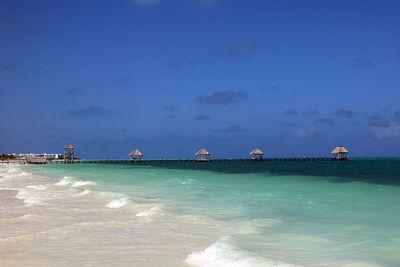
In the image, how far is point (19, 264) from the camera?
16.4 feet

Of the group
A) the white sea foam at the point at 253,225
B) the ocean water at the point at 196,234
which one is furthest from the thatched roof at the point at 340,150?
the white sea foam at the point at 253,225

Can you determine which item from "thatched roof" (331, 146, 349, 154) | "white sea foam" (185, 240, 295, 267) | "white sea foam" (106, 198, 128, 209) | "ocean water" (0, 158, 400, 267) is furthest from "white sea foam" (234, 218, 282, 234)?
"thatched roof" (331, 146, 349, 154)

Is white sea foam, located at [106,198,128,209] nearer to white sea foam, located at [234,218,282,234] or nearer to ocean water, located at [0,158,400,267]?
ocean water, located at [0,158,400,267]

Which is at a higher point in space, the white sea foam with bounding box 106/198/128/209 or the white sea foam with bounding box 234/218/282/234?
the white sea foam with bounding box 106/198/128/209

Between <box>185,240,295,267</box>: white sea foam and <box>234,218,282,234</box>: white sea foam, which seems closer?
<box>185,240,295,267</box>: white sea foam

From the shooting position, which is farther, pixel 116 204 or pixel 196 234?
pixel 116 204

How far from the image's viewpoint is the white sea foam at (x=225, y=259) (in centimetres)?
530

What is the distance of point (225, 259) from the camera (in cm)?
547

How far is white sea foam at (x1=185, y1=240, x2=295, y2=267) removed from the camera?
530 centimetres

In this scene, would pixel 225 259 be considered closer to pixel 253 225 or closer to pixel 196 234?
pixel 196 234

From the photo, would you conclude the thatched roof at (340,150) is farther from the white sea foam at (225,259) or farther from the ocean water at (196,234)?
the white sea foam at (225,259)

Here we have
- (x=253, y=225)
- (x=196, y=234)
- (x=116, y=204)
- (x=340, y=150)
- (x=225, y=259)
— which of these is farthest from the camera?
(x=340, y=150)

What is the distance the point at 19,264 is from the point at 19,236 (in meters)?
1.98

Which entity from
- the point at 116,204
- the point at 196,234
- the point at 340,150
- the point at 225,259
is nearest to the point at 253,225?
the point at 196,234
